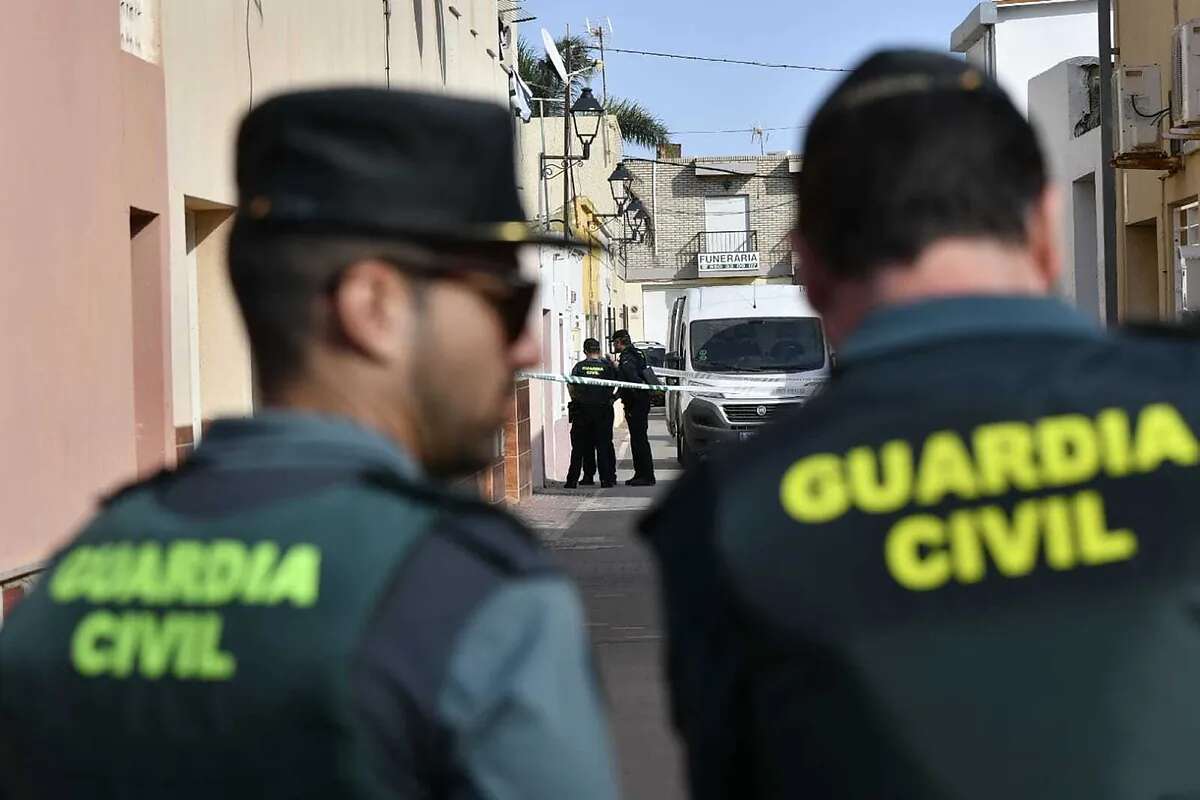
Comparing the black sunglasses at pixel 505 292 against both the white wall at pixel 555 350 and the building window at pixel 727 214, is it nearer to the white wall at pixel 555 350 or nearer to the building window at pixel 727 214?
the white wall at pixel 555 350

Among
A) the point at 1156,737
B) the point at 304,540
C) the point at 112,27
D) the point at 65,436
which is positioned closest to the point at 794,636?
the point at 1156,737

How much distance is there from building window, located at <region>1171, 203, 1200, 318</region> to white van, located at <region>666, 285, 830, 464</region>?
4.50 metres

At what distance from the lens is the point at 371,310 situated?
1.73 m

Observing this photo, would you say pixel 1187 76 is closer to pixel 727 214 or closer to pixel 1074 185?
pixel 1074 185

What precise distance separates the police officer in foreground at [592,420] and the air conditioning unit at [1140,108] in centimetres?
623

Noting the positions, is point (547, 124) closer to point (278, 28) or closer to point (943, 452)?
point (278, 28)

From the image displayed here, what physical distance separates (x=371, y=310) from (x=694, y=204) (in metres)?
60.0

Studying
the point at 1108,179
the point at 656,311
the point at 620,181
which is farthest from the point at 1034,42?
the point at 656,311

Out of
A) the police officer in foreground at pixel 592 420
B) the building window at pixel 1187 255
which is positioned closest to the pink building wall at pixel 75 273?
the building window at pixel 1187 255

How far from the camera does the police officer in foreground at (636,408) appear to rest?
811 inches

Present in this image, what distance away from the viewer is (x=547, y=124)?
31.6 m

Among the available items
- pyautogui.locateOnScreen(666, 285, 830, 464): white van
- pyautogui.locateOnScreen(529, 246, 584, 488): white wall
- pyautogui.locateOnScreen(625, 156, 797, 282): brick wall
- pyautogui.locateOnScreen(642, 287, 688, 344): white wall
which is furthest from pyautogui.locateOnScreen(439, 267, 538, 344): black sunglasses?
pyautogui.locateOnScreen(625, 156, 797, 282): brick wall

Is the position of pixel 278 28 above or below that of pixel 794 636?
above

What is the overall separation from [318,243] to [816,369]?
19902mm
